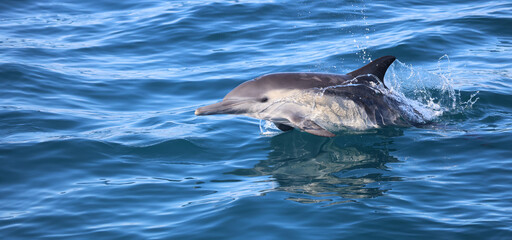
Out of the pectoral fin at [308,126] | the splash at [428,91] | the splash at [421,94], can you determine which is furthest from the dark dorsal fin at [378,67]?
the pectoral fin at [308,126]

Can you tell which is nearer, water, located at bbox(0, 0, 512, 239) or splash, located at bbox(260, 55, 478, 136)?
water, located at bbox(0, 0, 512, 239)

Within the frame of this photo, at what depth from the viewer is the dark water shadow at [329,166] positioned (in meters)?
6.13

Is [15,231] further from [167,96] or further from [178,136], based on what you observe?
[167,96]

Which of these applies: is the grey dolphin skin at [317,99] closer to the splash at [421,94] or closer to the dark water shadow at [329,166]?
the splash at [421,94]

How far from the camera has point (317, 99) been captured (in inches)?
305

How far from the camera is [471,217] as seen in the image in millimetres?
5344

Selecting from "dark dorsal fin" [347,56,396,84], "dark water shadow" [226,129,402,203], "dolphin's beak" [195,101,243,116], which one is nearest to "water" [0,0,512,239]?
"dark water shadow" [226,129,402,203]

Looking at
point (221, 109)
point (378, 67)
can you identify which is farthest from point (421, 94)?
point (221, 109)

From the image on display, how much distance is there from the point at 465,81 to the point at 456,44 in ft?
8.41

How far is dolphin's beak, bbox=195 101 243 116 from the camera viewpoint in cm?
754

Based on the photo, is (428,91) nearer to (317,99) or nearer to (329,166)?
(317,99)

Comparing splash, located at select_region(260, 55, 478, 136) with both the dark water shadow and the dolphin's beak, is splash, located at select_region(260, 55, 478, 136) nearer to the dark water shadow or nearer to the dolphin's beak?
the dark water shadow

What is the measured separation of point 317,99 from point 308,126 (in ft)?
1.49

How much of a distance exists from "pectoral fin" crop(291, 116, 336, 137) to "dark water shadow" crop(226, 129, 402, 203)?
33 centimetres
